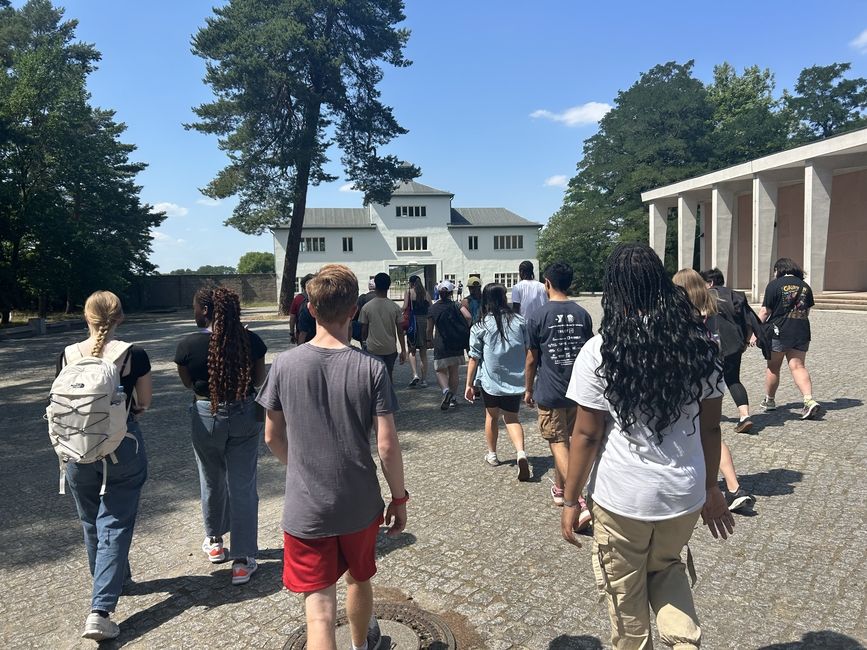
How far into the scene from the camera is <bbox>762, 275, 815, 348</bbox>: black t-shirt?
6.73 m

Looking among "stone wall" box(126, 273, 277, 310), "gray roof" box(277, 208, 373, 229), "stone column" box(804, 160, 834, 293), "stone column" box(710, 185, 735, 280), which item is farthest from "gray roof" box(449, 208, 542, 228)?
"stone column" box(804, 160, 834, 293)

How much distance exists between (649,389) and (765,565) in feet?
7.58

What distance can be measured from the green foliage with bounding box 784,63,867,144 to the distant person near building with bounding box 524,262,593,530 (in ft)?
199

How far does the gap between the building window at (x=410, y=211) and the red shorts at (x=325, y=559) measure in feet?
170

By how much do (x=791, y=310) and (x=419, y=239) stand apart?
47518mm

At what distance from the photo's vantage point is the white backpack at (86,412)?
298cm

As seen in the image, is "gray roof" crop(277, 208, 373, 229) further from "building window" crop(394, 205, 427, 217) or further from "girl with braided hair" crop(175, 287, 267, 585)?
"girl with braided hair" crop(175, 287, 267, 585)

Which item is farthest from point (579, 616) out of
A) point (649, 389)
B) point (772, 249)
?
point (772, 249)

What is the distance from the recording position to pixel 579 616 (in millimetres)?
3105

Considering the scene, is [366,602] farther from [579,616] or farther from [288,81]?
[288,81]

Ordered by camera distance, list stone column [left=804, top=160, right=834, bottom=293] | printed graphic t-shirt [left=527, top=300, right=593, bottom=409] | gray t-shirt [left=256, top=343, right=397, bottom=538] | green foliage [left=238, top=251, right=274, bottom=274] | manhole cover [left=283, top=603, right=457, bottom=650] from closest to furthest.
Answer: gray t-shirt [left=256, top=343, right=397, bottom=538] → manhole cover [left=283, top=603, right=457, bottom=650] → printed graphic t-shirt [left=527, top=300, right=593, bottom=409] → stone column [left=804, top=160, right=834, bottom=293] → green foliage [left=238, top=251, right=274, bottom=274]

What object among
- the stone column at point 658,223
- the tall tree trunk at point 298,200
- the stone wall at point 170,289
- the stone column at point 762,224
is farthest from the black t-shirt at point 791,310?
the stone wall at point 170,289

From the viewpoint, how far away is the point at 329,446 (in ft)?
7.80

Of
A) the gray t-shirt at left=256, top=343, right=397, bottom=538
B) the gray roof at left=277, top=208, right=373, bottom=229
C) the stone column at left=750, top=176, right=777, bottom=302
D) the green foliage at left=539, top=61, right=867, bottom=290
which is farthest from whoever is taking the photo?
the gray roof at left=277, top=208, right=373, bottom=229
